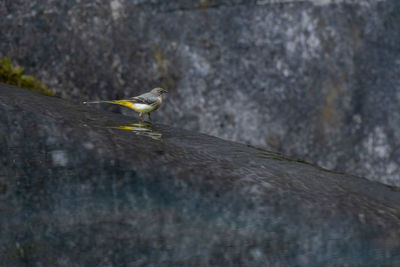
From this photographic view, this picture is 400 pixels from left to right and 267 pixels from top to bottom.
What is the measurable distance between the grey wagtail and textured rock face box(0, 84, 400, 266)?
285mm

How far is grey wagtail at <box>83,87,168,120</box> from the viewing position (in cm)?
411

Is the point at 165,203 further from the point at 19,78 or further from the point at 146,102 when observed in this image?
the point at 19,78

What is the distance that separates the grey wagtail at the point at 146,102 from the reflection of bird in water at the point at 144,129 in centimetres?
13

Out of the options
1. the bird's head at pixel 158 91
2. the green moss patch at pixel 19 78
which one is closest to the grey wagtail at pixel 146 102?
the bird's head at pixel 158 91

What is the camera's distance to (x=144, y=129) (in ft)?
13.2

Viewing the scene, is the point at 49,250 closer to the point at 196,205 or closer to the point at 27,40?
the point at 196,205

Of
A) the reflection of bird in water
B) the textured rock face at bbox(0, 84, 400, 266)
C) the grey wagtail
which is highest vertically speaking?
the grey wagtail

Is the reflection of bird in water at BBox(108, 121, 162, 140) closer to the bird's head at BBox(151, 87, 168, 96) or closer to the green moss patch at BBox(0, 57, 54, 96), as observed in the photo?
the bird's head at BBox(151, 87, 168, 96)

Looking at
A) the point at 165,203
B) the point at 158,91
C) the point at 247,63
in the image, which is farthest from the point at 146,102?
the point at 165,203

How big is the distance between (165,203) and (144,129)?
4.46 ft

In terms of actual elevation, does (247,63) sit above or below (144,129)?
above

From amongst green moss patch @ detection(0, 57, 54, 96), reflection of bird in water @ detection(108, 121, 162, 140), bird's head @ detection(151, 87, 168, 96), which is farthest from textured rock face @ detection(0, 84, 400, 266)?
green moss patch @ detection(0, 57, 54, 96)

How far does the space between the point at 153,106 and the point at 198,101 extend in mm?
458

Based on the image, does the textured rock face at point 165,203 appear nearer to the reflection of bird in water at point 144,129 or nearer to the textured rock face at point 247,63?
the reflection of bird in water at point 144,129
